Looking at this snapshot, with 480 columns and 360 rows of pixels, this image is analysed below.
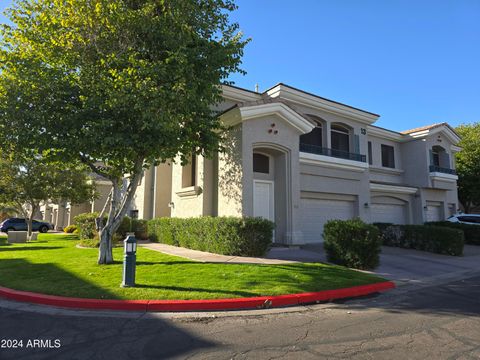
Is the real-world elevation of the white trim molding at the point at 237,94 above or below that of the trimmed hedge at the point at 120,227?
above

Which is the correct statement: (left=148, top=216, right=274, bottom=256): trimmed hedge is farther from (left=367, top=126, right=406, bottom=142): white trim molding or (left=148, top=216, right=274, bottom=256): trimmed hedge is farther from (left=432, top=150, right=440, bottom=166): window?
(left=432, top=150, right=440, bottom=166): window

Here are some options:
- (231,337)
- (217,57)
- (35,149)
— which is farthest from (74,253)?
(231,337)

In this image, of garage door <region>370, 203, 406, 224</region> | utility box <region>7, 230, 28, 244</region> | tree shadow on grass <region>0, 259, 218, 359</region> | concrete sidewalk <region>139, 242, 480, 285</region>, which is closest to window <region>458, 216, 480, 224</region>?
garage door <region>370, 203, 406, 224</region>

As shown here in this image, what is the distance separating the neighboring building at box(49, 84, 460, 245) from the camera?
14.1 m

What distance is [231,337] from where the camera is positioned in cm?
468

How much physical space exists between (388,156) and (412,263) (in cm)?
1443

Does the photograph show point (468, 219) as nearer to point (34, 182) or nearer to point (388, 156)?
point (388, 156)

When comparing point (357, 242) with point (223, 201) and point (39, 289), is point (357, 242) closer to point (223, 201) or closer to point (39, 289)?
point (223, 201)

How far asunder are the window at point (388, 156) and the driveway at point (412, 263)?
10054 mm

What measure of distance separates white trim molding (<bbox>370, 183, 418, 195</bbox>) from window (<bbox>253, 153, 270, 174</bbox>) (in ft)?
29.0

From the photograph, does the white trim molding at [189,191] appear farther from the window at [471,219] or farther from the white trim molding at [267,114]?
the window at [471,219]

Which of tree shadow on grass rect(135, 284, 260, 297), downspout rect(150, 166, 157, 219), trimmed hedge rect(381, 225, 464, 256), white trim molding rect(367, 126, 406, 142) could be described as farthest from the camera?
white trim molding rect(367, 126, 406, 142)

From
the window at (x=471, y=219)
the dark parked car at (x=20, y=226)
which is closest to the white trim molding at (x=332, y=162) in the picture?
the window at (x=471, y=219)

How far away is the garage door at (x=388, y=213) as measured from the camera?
2167cm
